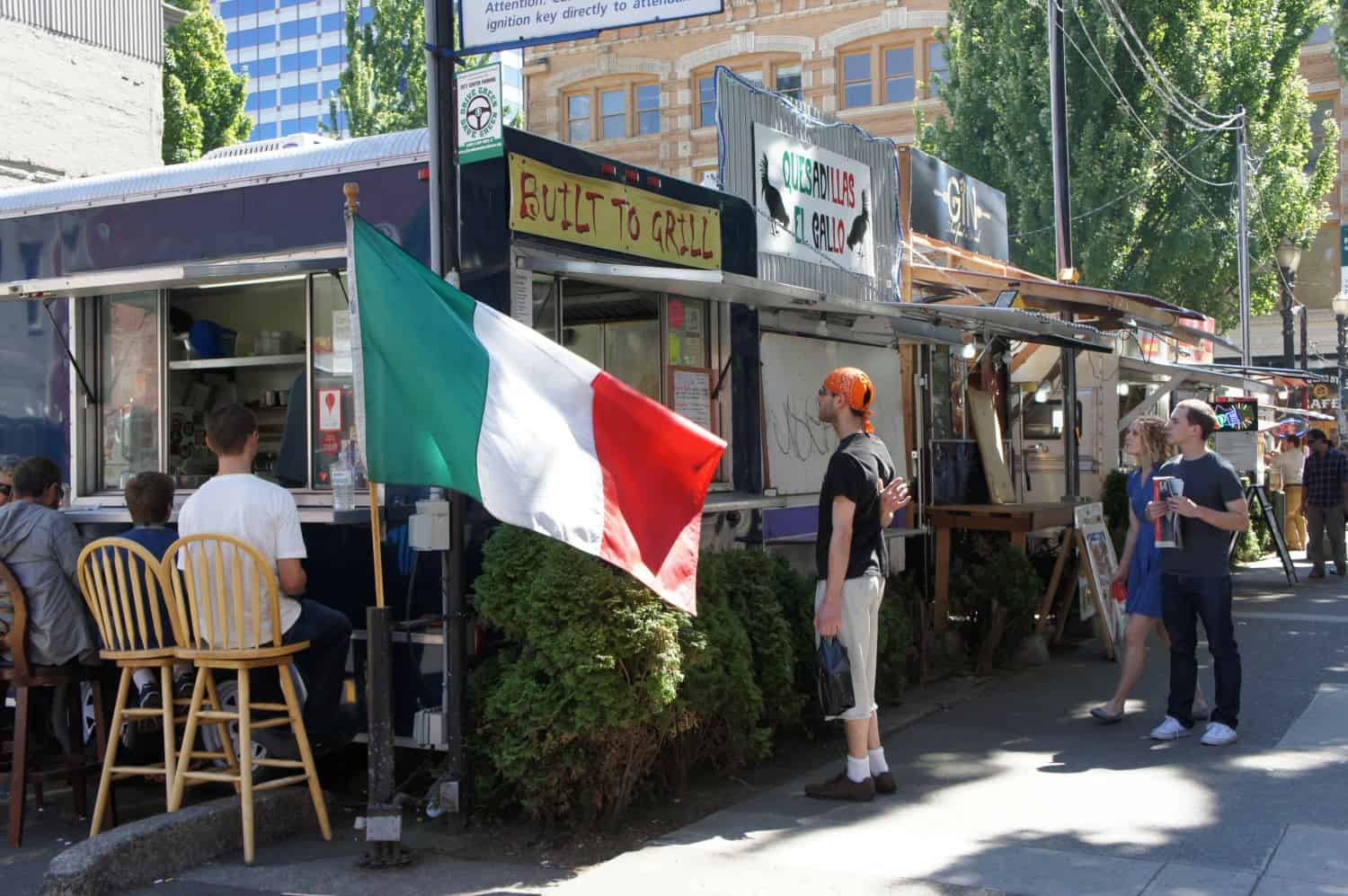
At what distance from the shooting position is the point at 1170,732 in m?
7.10

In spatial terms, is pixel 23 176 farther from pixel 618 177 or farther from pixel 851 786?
pixel 851 786

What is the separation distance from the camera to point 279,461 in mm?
6914

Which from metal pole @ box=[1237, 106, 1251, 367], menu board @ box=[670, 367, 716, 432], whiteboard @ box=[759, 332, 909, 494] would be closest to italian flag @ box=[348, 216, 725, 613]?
→ menu board @ box=[670, 367, 716, 432]

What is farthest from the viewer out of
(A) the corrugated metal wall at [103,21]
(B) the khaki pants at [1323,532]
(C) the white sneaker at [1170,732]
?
(A) the corrugated metal wall at [103,21]

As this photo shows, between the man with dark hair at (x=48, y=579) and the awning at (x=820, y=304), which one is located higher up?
the awning at (x=820, y=304)

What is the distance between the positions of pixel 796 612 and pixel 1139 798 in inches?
73.2

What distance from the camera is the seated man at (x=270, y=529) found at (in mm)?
5551

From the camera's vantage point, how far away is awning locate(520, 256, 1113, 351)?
20.9 ft

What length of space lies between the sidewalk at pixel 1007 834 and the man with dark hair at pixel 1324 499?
8.21m

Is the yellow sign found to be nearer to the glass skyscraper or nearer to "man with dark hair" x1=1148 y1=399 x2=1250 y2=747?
"man with dark hair" x1=1148 y1=399 x2=1250 y2=747

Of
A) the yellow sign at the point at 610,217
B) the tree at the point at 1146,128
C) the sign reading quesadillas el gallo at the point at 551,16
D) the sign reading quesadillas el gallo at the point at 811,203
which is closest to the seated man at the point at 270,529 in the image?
the yellow sign at the point at 610,217

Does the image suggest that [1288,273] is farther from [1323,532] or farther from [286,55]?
[286,55]

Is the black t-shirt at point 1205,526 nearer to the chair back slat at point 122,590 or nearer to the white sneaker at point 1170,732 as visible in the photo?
the white sneaker at point 1170,732

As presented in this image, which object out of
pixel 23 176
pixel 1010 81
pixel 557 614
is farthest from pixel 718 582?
pixel 1010 81
